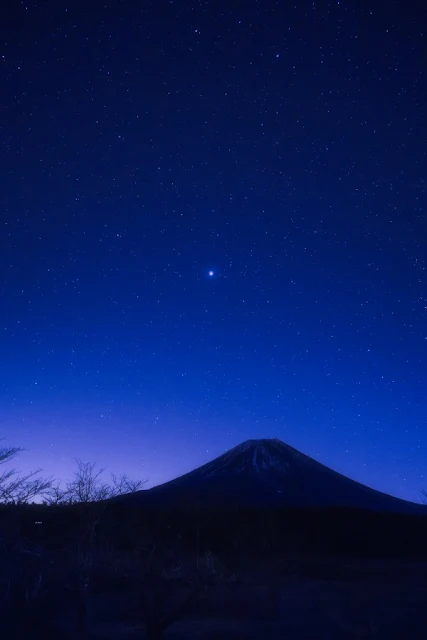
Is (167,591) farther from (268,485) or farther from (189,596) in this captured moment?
(268,485)

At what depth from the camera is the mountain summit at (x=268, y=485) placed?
6475 cm

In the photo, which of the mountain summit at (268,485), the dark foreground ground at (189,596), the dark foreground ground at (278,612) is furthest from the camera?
the mountain summit at (268,485)

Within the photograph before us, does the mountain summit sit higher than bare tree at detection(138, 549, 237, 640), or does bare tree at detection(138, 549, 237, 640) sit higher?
the mountain summit

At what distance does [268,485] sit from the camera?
7225cm

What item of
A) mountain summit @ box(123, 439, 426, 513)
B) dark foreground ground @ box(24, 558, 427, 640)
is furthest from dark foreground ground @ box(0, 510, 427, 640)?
mountain summit @ box(123, 439, 426, 513)

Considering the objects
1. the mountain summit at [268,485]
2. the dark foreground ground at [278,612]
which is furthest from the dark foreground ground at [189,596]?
the mountain summit at [268,485]

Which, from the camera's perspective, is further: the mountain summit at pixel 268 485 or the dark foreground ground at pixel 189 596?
the mountain summit at pixel 268 485

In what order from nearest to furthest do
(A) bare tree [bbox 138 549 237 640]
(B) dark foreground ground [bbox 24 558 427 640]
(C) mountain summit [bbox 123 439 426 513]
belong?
(A) bare tree [bbox 138 549 237 640] < (B) dark foreground ground [bbox 24 558 427 640] < (C) mountain summit [bbox 123 439 426 513]

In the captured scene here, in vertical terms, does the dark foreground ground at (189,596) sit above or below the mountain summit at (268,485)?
below

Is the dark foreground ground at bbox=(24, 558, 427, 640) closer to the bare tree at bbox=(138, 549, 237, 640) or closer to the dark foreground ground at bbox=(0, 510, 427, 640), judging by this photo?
the dark foreground ground at bbox=(0, 510, 427, 640)

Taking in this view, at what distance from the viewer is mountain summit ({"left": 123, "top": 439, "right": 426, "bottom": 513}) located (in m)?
64.8

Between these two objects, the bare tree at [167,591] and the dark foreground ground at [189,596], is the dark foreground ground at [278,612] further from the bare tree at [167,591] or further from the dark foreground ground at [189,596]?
the bare tree at [167,591]

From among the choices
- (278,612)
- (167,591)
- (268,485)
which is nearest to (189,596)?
(167,591)

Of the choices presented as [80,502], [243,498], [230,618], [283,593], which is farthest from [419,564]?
[243,498]
